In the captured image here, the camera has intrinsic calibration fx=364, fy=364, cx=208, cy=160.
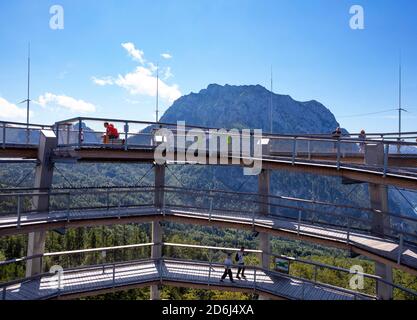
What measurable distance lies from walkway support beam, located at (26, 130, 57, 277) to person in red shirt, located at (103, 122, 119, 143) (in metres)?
2.89

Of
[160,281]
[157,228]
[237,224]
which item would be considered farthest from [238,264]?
[157,228]

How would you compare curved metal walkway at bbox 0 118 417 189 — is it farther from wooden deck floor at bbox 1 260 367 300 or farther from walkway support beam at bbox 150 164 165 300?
wooden deck floor at bbox 1 260 367 300

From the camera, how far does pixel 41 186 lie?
1925 centimetres

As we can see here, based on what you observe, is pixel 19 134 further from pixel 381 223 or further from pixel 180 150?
pixel 381 223

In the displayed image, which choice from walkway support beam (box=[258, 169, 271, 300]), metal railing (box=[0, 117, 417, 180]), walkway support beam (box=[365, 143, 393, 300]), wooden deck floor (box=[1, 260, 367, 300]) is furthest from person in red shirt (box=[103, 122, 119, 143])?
walkway support beam (box=[365, 143, 393, 300])

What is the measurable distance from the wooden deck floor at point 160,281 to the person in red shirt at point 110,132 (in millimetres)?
7106

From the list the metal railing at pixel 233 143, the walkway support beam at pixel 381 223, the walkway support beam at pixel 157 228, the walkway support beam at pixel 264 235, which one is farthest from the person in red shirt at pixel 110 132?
the walkway support beam at pixel 381 223

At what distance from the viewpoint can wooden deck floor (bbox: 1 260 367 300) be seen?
17016 millimetres

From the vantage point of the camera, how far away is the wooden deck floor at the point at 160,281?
17016 mm

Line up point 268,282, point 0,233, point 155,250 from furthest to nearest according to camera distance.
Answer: point 155,250 → point 268,282 → point 0,233

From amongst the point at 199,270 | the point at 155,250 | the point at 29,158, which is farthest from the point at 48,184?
the point at 199,270

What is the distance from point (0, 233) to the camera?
596 inches
